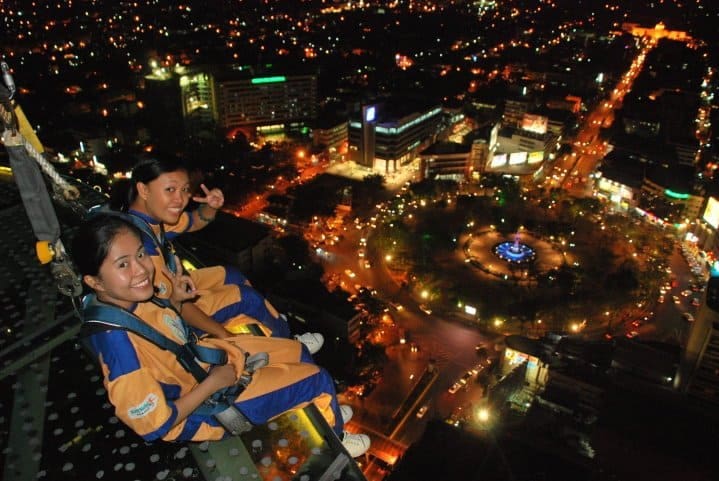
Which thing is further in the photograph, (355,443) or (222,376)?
(355,443)

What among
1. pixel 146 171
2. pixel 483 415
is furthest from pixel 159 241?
pixel 483 415

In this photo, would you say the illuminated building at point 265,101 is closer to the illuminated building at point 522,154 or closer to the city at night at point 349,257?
the city at night at point 349,257

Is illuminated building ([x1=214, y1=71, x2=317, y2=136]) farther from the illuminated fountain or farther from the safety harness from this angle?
the safety harness

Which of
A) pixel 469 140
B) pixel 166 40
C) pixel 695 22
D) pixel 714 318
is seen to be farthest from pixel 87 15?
pixel 695 22

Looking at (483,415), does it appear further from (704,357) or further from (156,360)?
(156,360)

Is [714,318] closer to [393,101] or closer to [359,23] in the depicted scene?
[393,101]

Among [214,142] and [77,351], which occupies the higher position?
[77,351]

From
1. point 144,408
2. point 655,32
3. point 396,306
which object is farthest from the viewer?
point 655,32
